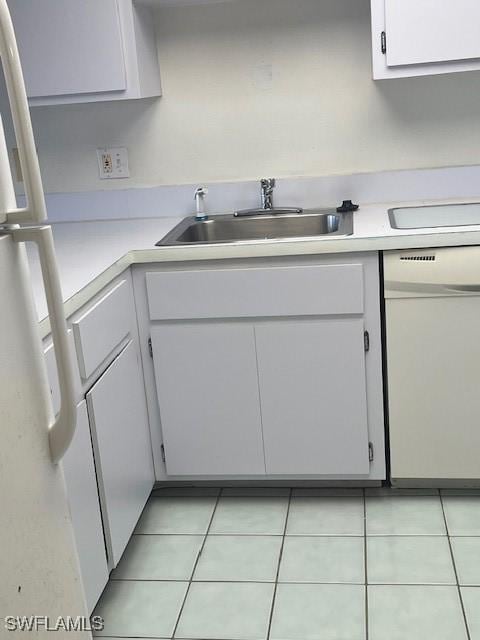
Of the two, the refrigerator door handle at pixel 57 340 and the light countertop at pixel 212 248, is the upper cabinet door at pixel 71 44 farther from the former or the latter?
the refrigerator door handle at pixel 57 340

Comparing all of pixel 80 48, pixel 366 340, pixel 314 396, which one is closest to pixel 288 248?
pixel 366 340

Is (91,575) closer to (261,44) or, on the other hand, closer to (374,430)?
(374,430)

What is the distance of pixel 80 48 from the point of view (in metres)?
2.51

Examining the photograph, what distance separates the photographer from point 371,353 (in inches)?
94.0

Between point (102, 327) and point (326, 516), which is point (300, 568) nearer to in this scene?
point (326, 516)

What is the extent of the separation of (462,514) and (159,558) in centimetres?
92

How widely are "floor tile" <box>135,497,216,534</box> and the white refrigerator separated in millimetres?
1212

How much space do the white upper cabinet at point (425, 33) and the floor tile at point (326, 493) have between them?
134cm

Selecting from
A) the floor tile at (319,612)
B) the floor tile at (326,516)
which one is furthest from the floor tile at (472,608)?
the floor tile at (326,516)

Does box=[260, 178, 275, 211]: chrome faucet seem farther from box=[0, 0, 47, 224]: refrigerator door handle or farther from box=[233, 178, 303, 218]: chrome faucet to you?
box=[0, 0, 47, 224]: refrigerator door handle

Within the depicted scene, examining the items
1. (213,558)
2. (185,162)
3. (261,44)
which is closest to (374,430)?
(213,558)

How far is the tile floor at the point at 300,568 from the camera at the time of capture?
1.98 m

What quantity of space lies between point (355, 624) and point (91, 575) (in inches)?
26.0

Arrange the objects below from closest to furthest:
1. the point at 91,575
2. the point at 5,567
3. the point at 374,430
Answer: the point at 5,567 < the point at 91,575 < the point at 374,430
